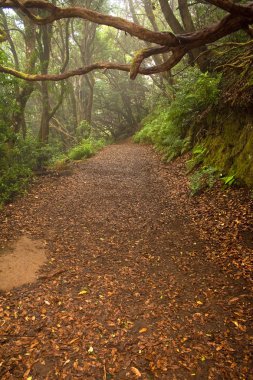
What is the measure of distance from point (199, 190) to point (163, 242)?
7.49 ft

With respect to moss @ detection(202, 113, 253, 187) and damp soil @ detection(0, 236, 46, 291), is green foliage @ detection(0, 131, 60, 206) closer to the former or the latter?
damp soil @ detection(0, 236, 46, 291)

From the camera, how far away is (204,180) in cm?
775

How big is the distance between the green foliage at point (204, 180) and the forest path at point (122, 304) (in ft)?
2.12

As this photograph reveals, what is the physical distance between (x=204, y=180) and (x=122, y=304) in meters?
4.52

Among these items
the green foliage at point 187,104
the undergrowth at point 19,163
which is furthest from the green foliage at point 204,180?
the undergrowth at point 19,163

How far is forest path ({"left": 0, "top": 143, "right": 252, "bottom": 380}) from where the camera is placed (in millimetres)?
3299

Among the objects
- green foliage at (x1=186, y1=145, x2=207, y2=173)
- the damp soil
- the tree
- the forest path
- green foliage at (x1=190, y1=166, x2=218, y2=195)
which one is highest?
the tree

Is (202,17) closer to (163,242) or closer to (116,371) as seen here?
(163,242)

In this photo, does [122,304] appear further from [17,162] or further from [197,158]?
[17,162]

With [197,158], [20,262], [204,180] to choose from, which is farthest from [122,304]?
[197,158]

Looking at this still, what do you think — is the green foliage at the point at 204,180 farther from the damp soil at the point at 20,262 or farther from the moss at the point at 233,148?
the damp soil at the point at 20,262

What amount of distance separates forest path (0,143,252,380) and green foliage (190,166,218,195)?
646mm

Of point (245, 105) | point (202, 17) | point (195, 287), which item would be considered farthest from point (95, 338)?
point (202, 17)

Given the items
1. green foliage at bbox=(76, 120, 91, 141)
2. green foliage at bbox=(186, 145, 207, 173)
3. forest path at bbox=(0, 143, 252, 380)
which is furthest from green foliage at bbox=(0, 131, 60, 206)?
green foliage at bbox=(76, 120, 91, 141)
